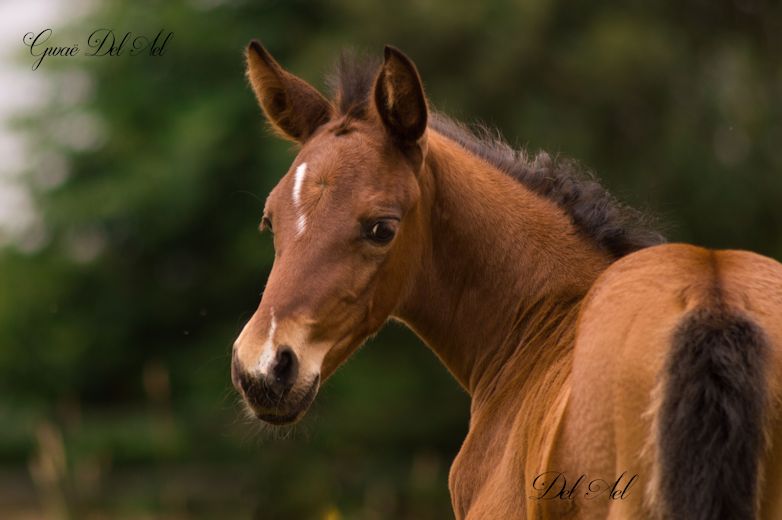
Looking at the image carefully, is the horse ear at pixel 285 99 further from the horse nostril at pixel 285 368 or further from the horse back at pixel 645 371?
the horse back at pixel 645 371

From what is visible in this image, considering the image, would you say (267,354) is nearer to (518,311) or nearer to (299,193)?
(299,193)

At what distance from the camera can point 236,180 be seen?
52.1 feet

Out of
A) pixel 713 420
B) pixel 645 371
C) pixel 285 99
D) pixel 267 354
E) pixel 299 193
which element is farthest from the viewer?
pixel 285 99

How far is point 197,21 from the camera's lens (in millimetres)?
17016

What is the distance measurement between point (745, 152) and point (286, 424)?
1228cm

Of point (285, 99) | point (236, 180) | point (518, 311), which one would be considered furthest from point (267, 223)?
point (236, 180)

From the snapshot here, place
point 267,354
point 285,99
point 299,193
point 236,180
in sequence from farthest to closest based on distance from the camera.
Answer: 1. point 236,180
2. point 285,99
3. point 299,193
4. point 267,354

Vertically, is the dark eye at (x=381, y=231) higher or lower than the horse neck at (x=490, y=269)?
higher

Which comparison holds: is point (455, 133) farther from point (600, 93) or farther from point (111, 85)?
point (111, 85)

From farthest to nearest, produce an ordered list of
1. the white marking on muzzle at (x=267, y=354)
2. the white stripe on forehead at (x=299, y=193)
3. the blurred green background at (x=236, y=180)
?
the blurred green background at (x=236, y=180)
the white stripe on forehead at (x=299, y=193)
the white marking on muzzle at (x=267, y=354)

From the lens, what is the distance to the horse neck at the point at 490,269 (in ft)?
13.8

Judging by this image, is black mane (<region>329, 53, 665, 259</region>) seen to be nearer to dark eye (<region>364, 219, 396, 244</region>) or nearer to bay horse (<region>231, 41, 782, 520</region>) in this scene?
bay horse (<region>231, 41, 782, 520</region>)

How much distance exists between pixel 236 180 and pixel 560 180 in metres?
11.8

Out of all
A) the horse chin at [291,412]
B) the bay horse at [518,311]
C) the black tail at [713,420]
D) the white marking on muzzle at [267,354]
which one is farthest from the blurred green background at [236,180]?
the black tail at [713,420]
